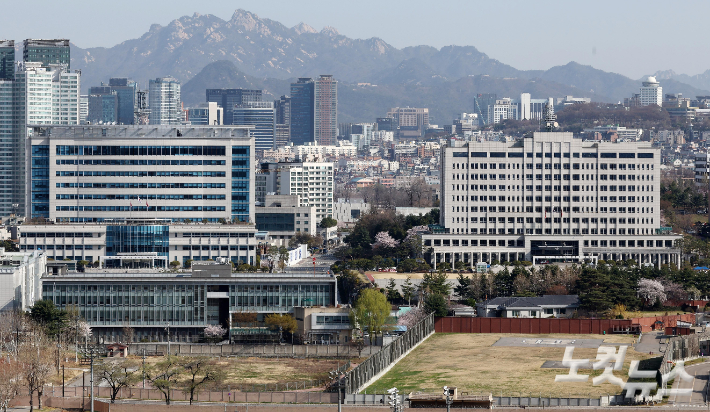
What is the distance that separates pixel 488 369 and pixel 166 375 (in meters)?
21.5

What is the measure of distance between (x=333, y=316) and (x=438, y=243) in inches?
1858

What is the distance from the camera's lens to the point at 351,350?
9762cm

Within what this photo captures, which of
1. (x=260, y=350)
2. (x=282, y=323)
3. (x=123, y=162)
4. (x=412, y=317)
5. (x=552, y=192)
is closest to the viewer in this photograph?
(x=260, y=350)

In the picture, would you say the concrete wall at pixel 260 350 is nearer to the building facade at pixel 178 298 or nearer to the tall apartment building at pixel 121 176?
the building facade at pixel 178 298

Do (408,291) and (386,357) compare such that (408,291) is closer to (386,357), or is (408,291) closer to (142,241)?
(142,241)

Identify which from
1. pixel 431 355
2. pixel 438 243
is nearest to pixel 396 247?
pixel 438 243

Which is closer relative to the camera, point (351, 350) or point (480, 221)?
point (351, 350)

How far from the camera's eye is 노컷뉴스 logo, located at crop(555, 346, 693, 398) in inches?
2884

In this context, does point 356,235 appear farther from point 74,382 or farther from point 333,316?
point 74,382

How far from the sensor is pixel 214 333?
106 m

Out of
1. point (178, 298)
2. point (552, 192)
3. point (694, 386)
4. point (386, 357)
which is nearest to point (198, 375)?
point (386, 357)

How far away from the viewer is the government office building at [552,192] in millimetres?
151375

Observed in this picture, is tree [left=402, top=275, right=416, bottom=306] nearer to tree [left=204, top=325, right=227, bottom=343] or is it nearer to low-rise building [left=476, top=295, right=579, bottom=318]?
low-rise building [left=476, top=295, right=579, bottom=318]

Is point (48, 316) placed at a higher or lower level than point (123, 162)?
lower
